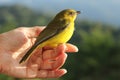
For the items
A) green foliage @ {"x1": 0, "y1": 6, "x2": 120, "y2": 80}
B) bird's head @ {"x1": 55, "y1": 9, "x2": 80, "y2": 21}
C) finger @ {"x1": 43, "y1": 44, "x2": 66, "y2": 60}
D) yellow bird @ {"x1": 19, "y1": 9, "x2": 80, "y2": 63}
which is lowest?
green foliage @ {"x1": 0, "y1": 6, "x2": 120, "y2": 80}

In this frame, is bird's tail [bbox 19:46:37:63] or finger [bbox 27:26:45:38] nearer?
bird's tail [bbox 19:46:37:63]

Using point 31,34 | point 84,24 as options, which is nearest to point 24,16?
point 84,24

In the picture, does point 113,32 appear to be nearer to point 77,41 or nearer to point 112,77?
point 77,41

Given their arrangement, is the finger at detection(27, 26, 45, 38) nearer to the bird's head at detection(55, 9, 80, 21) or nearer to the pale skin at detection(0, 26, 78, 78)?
the pale skin at detection(0, 26, 78, 78)

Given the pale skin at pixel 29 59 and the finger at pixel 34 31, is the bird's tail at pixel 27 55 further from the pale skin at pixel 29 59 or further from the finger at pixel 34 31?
the finger at pixel 34 31

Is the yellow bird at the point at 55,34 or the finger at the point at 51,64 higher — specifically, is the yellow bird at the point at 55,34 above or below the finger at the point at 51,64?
above

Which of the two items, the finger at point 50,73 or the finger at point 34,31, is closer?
the finger at point 50,73

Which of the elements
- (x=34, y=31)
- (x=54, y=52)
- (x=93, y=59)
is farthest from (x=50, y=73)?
(x=93, y=59)

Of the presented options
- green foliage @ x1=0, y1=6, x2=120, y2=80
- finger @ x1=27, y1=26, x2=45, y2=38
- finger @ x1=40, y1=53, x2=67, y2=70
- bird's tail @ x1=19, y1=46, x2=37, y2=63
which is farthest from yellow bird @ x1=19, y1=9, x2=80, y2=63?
A: green foliage @ x1=0, y1=6, x2=120, y2=80

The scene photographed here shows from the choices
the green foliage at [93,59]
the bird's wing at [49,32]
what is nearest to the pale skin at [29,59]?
the bird's wing at [49,32]
